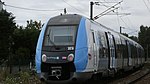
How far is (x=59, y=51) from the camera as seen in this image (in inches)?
547

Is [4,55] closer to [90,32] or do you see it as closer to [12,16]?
[12,16]

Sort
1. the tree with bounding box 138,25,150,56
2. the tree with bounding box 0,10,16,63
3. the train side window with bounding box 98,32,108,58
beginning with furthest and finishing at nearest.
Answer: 1. the tree with bounding box 138,25,150,56
2. the tree with bounding box 0,10,16,63
3. the train side window with bounding box 98,32,108,58

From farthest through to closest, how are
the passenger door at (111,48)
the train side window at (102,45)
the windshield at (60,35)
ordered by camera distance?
the passenger door at (111,48) < the train side window at (102,45) < the windshield at (60,35)

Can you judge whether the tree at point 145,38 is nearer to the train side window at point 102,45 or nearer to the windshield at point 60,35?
the train side window at point 102,45

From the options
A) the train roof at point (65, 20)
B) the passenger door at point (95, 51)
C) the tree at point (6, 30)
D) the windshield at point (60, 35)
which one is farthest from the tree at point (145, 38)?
the windshield at point (60, 35)

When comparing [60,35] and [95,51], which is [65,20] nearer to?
[60,35]

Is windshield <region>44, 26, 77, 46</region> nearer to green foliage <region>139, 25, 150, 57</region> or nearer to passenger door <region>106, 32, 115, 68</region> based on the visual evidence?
passenger door <region>106, 32, 115, 68</region>

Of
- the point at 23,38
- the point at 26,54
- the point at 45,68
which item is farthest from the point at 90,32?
the point at 23,38

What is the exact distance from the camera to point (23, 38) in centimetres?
6003

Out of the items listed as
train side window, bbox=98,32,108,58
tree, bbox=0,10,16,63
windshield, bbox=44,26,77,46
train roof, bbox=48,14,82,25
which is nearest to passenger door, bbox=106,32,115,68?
train side window, bbox=98,32,108,58

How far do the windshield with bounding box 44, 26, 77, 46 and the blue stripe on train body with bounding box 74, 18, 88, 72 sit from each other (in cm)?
23

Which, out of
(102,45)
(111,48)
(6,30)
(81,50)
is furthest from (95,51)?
(6,30)

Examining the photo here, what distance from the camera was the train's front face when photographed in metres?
13.8

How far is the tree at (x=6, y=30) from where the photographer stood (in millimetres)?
46912
